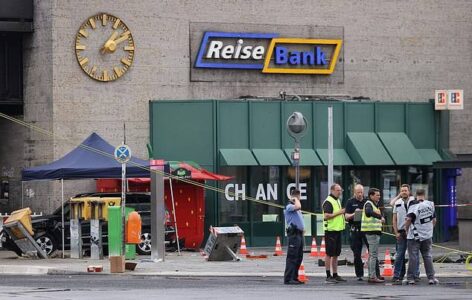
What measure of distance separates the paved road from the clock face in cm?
1325

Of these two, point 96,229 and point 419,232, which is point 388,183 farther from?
point 419,232

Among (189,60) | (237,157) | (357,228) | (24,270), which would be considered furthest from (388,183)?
(357,228)

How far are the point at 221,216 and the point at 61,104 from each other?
5964mm

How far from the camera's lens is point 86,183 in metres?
38.4

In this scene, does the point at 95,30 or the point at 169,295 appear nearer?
the point at 169,295

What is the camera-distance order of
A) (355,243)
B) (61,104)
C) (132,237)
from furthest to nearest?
(61,104), (132,237), (355,243)

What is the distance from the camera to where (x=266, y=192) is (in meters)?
40.3

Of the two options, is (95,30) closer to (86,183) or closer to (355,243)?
(86,183)

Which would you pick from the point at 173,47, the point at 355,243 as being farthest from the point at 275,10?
the point at 355,243

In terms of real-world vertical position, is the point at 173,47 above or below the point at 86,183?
above

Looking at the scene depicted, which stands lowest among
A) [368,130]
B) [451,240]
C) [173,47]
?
[451,240]

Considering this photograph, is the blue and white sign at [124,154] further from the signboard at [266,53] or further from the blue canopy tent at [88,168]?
the signboard at [266,53]

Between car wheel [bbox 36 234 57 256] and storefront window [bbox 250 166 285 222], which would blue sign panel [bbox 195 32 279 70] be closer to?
storefront window [bbox 250 166 285 222]

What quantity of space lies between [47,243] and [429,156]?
14362 millimetres
